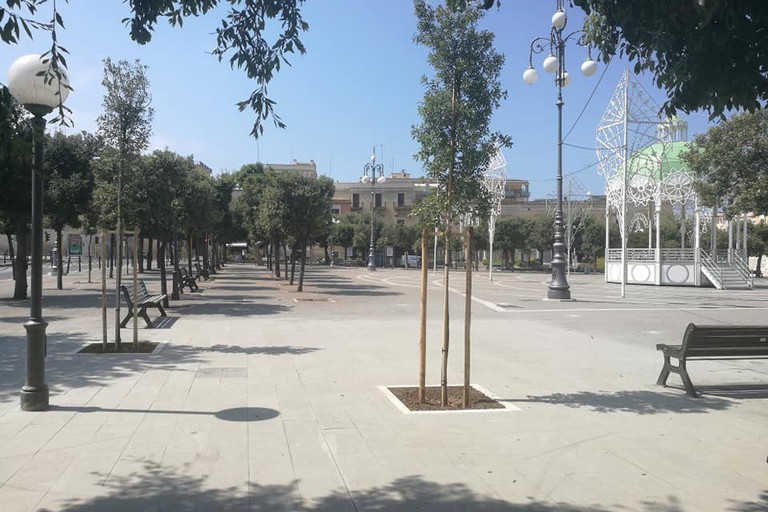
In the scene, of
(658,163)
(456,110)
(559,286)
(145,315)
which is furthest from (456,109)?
(658,163)

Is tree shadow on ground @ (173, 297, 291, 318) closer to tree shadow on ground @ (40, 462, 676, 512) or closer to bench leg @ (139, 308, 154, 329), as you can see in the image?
bench leg @ (139, 308, 154, 329)

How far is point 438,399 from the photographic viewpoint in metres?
7.25

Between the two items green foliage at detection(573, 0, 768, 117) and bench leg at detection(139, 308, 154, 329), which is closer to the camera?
green foliage at detection(573, 0, 768, 117)

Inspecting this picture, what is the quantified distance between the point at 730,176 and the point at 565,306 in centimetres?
633

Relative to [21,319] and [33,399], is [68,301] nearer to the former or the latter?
[21,319]

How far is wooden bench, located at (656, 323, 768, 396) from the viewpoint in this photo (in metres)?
7.64

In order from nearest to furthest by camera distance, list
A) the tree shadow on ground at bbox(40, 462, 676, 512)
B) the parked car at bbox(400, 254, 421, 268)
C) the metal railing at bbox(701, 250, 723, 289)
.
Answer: the tree shadow on ground at bbox(40, 462, 676, 512), the metal railing at bbox(701, 250, 723, 289), the parked car at bbox(400, 254, 421, 268)

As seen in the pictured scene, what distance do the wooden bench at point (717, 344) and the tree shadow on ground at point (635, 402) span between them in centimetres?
33

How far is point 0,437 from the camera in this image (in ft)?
18.1

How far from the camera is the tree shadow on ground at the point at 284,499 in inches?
163

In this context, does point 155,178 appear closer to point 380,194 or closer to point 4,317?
point 4,317

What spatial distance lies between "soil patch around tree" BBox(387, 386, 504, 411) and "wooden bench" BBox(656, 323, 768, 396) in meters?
2.48

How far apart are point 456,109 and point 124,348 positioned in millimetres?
6701

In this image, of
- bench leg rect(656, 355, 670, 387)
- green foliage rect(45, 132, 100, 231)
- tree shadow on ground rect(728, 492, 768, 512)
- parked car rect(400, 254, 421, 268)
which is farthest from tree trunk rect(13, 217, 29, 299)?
parked car rect(400, 254, 421, 268)
